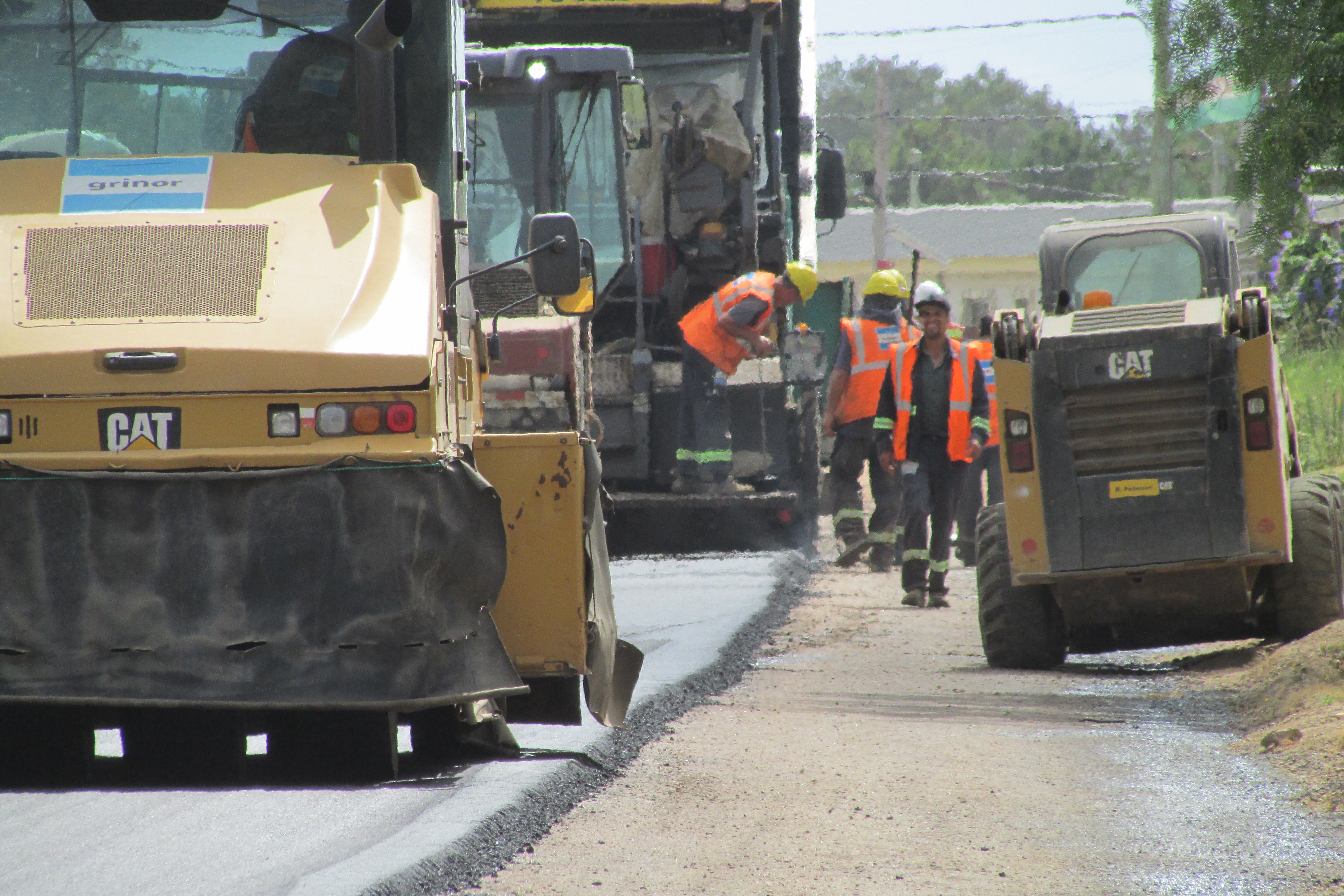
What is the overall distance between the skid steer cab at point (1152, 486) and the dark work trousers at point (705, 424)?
3976 mm

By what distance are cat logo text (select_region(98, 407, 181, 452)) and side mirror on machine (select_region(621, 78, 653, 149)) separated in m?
6.27

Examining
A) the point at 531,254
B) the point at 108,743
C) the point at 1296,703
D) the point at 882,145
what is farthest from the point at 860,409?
the point at 882,145

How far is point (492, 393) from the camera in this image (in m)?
8.90

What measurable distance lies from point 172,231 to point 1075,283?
588 centimetres

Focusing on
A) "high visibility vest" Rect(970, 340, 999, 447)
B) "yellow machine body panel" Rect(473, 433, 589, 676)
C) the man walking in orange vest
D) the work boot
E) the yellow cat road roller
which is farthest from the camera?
the work boot

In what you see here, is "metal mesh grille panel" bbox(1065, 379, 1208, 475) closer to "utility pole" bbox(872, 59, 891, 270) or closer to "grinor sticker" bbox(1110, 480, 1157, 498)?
"grinor sticker" bbox(1110, 480, 1157, 498)

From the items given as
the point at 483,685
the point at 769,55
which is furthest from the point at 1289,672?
the point at 769,55

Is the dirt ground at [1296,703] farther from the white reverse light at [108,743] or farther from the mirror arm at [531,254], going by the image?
the white reverse light at [108,743]

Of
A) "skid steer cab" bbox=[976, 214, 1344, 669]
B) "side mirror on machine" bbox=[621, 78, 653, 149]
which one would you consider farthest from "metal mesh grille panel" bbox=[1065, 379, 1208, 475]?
"side mirror on machine" bbox=[621, 78, 653, 149]

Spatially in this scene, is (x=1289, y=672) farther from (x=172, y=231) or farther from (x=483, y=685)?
(x=172, y=231)

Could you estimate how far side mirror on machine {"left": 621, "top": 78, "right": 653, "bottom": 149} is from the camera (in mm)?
10836

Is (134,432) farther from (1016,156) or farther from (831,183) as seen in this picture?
(1016,156)

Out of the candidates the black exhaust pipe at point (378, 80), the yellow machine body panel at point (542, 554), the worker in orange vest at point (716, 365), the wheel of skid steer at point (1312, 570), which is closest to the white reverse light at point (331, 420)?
the yellow machine body panel at point (542, 554)

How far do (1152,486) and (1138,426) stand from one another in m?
0.28
